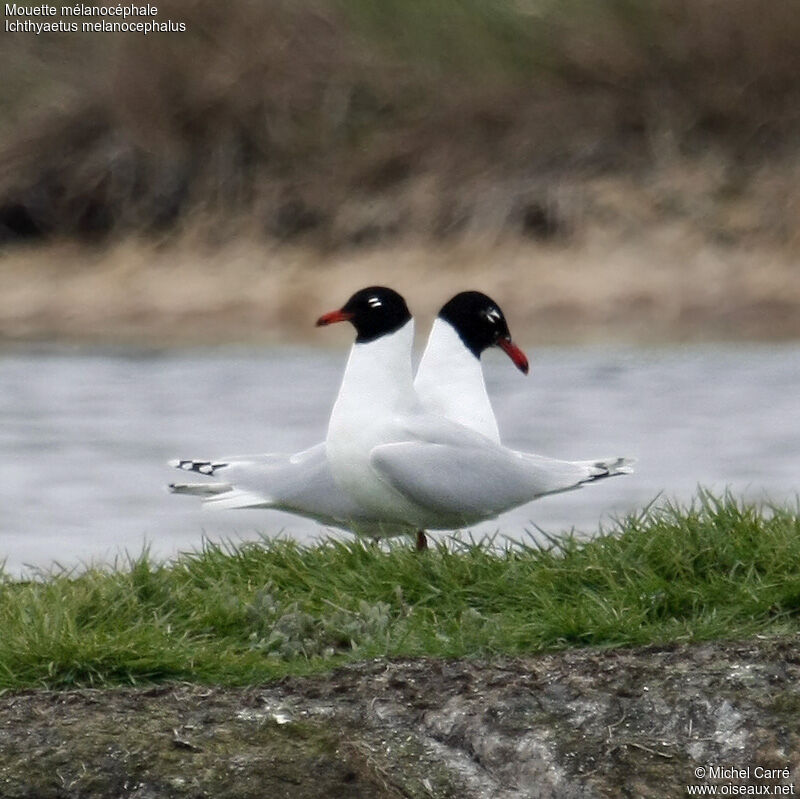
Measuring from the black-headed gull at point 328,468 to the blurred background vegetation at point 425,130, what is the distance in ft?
25.7

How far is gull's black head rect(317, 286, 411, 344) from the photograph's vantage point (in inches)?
266

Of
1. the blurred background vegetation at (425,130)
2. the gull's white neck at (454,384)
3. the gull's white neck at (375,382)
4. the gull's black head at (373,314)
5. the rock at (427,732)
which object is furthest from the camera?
the blurred background vegetation at (425,130)

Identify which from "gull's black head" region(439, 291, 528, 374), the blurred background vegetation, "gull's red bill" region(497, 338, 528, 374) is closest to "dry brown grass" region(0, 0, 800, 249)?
the blurred background vegetation

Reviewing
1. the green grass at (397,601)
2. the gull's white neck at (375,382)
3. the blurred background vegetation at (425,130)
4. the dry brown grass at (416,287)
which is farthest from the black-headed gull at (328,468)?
→ the blurred background vegetation at (425,130)

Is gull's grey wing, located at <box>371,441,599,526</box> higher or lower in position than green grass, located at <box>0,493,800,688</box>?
higher

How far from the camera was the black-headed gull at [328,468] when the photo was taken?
666 centimetres

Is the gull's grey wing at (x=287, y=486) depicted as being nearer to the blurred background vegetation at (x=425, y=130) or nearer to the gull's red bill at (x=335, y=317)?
the gull's red bill at (x=335, y=317)

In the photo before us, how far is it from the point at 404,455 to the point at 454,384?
848 millimetres

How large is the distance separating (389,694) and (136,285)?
1126 cm

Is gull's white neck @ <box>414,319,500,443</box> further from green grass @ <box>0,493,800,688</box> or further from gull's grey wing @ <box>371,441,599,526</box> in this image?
green grass @ <box>0,493,800,688</box>

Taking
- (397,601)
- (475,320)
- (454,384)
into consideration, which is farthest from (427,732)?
(475,320)

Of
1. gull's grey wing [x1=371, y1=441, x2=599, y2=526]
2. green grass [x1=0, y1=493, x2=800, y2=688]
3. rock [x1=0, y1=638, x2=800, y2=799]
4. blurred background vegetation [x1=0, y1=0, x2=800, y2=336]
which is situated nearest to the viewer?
rock [x1=0, y1=638, x2=800, y2=799]

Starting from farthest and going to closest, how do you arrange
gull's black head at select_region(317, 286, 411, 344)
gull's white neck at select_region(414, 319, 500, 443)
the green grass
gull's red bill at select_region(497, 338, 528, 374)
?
gull's red bill at select_region(497, 338, 528, 374) → gull's white neck at select_region(414, 319, 500, 443) → gull's black head at select_region(317, 286, 411, 344) → the green grass

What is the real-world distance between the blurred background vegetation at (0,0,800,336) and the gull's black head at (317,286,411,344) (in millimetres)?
8342
